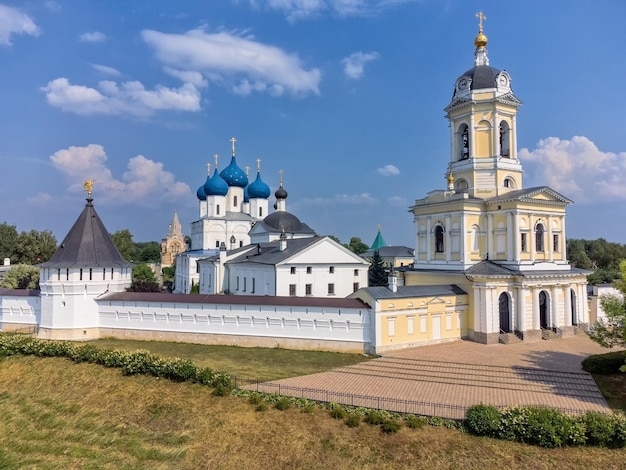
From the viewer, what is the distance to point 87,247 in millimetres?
26812

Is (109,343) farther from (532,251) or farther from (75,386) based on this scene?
(532,251)

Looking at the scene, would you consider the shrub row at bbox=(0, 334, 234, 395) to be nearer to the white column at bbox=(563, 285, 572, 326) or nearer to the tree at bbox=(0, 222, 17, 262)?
the white column at bbox=(563, 285, 572, 326)

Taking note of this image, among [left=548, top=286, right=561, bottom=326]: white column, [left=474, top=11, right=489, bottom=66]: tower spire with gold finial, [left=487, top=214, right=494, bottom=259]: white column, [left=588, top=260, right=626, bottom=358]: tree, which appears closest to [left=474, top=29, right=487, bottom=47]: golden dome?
[left=474, top=11, right=489, bottom=66]: tower spire with gold finial

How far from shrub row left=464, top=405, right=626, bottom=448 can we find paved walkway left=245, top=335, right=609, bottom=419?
87 centimetres

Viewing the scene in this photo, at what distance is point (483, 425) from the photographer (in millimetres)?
13195

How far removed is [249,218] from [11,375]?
30914 millimetres

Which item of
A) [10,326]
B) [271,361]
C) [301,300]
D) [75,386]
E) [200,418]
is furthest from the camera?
[10,326]

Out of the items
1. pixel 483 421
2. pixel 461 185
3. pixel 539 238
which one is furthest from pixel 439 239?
pixel 483 421

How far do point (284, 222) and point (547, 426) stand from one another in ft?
103

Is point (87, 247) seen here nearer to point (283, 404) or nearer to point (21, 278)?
point (283, 404)

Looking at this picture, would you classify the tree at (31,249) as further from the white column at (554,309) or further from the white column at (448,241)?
the white column at (554,309)

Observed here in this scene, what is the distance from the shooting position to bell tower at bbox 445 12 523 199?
92.2 feet

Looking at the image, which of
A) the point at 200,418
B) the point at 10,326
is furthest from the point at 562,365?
the point at 10,326

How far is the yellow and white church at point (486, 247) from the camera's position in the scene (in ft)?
79.4
